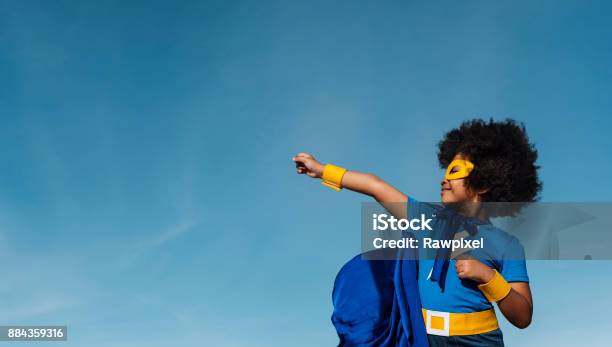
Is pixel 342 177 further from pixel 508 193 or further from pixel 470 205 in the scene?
pixel 508 193

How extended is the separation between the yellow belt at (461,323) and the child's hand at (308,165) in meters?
1.26

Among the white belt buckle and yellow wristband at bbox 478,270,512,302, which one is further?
the white belt buckle

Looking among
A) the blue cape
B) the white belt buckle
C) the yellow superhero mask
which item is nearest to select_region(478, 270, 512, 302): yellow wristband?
the white belt buckle

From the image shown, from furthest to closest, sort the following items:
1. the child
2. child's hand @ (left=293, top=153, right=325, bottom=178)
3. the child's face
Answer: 1. the child's face
2. child's hand @ (left=293, top=153, right=325, bottom=178)
3. the child

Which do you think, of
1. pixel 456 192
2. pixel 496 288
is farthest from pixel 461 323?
pixel 456 192

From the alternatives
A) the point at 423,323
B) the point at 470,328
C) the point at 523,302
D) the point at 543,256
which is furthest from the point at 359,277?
the point at 543,256

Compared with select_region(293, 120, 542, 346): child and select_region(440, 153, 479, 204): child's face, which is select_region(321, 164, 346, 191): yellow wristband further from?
select_region(440, 153, 479, 204): child's face

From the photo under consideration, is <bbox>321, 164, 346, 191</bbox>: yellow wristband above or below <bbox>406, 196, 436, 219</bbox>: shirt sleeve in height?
above

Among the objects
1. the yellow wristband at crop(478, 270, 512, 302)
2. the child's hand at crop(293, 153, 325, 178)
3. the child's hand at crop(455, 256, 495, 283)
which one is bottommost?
the yellow wristband at crop(478, 270, 512, 302)

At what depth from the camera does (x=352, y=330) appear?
426 centimetres

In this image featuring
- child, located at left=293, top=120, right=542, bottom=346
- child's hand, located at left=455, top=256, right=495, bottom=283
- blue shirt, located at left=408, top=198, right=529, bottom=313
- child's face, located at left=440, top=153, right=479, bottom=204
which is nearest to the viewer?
child's hand, located at left=455, top=256, right=495, bottom=283

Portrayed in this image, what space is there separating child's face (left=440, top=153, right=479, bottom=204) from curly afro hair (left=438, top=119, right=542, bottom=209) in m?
0.06

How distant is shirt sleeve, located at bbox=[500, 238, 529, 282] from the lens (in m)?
3.96

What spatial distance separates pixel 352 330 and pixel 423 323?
550 millimetres
